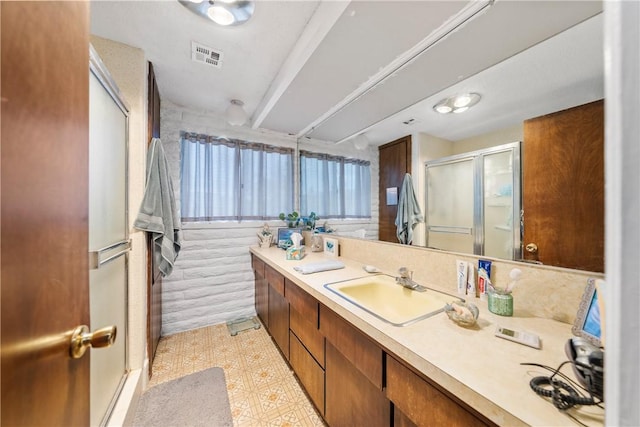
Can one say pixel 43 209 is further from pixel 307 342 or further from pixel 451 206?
pixel 451 206

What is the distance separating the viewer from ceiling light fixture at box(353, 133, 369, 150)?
1.85 m

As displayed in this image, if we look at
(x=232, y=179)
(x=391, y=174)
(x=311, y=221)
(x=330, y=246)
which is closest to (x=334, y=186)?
(x=311, y=221)

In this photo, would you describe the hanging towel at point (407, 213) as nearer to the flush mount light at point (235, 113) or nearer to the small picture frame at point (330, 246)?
the small picture frame at point (330, 246)

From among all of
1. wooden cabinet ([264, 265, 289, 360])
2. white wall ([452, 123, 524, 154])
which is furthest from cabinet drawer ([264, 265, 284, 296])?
white wall ([452, 123, 524, 154])

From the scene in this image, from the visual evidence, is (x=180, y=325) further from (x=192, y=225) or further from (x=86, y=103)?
(x=86, y=103)

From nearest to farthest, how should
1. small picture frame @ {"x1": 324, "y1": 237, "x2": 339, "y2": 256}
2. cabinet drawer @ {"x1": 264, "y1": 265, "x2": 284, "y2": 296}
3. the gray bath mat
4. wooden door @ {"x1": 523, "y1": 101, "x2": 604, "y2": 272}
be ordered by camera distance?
wooden door @ {"x1": 523, "y1": 101, "x2": 604, "y2": 272}, the gray bath mat, cabinet drawer @ {"x1": 264, "y1": 265, "x2": 284, "y2": 296}, small picture frame @ {"x1": 324, "y1": 237, "x2": 339, "y2": 256}

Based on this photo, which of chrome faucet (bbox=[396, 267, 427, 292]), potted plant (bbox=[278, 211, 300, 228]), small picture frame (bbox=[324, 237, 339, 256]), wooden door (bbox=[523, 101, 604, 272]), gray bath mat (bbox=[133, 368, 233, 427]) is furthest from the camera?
potted plant (bbox=[278, 211, 300, 228])

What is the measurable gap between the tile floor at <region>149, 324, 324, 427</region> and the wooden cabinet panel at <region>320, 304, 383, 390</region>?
27.5 inches

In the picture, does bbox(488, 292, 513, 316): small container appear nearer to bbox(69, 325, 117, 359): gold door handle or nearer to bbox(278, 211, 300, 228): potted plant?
bbox(69, 325, 117, 359): gold door handle

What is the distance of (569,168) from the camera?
79cm

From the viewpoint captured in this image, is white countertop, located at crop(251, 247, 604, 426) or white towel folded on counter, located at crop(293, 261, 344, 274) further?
white towel folded on counter, located at crop(293, 261, 344, 274)

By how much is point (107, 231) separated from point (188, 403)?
1.21m

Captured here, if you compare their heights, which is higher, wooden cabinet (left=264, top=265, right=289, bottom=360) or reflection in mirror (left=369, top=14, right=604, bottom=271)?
reflection in mirror (left=369, top=14, right=604, bottom=271)

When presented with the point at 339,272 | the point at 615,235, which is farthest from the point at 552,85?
the point at 339,272
